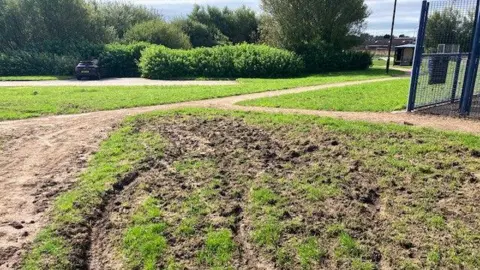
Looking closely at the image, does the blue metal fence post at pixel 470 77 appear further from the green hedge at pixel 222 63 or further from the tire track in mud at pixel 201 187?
the green hedge at pixel 222 63

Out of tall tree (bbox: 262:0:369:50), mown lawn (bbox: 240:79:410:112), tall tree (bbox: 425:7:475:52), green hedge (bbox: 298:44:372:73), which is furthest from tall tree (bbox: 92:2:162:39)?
tall tree (bbox: 425:7:475:52)

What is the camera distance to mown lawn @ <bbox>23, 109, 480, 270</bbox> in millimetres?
4656

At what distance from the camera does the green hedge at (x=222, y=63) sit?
92.6 ft

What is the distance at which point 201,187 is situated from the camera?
6.23 m

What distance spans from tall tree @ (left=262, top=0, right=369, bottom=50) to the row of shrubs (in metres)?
2.89

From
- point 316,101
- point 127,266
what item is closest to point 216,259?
point 127,266

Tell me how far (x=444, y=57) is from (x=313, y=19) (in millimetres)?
25592

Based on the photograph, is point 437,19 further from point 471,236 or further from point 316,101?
point 471,236

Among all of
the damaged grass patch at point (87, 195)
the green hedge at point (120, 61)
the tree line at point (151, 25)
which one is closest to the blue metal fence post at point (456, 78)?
the damaged grass patch at point (87, 195)

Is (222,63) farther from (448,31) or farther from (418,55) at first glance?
(418,55)

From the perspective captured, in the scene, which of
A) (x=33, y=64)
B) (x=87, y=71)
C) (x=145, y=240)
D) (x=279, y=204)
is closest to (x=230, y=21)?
(x=33, y=64)

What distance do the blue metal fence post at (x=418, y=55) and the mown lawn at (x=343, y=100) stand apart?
1.68 feet

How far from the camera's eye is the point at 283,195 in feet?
19.2

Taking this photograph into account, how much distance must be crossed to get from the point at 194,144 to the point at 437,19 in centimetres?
704
